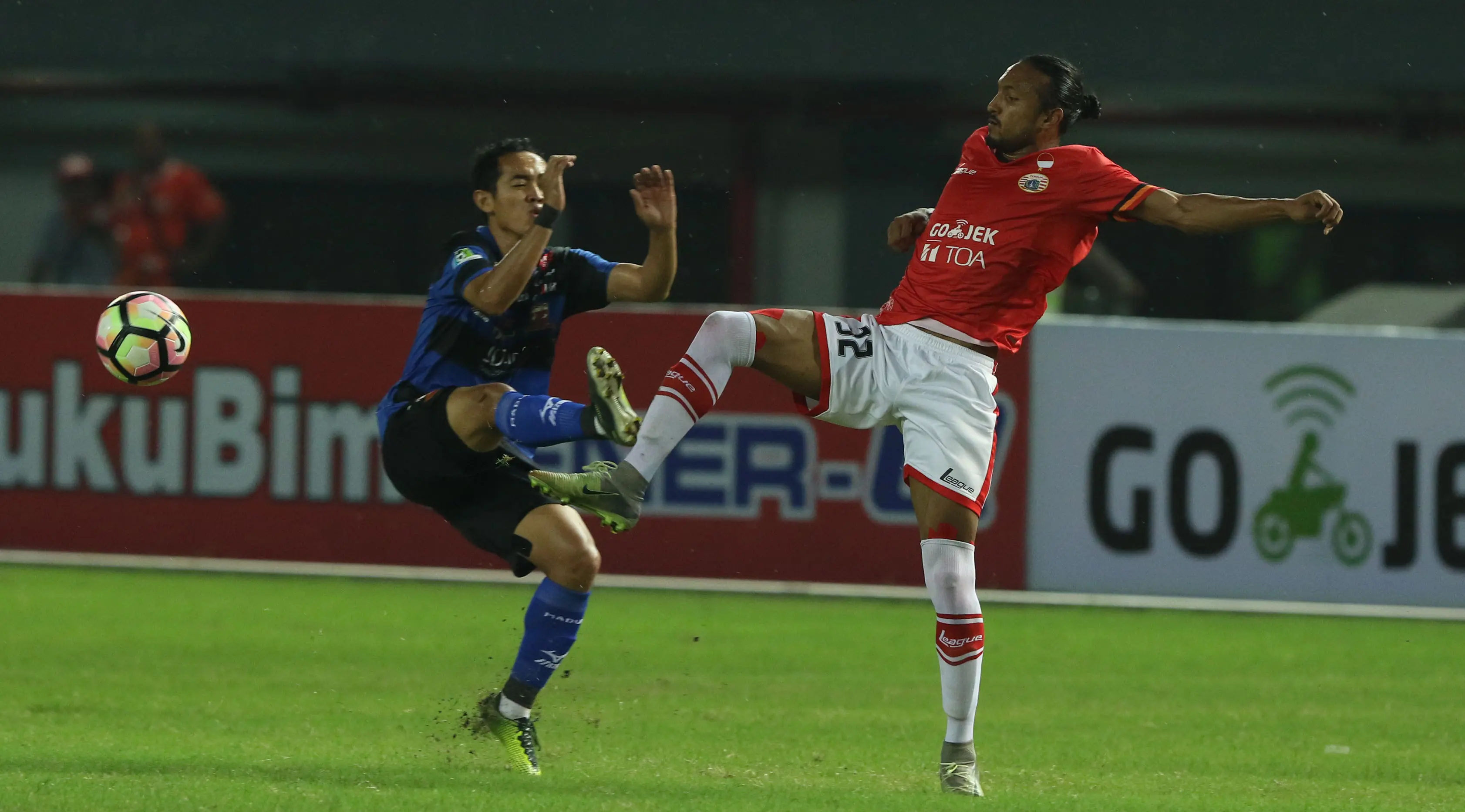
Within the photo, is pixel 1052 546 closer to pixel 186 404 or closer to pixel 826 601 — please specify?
pixel 826 601

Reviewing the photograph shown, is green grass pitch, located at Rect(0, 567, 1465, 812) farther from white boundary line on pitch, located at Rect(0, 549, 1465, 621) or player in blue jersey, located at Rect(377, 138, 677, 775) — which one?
player in blue jersey, located at Rect(377, 138, 677, 775)

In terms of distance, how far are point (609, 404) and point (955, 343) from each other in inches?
43.9

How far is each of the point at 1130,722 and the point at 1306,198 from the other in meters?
3.04

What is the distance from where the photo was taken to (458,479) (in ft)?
22.5

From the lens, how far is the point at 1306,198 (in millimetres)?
6020

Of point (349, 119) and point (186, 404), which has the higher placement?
point (349, 119)

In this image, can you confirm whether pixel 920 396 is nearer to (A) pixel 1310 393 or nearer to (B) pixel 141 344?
(B) pixel 141 344

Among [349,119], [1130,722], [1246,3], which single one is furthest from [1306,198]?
[349,119]

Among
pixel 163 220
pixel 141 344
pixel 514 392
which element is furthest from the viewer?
pixel 163 220

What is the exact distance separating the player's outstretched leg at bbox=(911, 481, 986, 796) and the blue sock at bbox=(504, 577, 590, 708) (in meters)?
1.18

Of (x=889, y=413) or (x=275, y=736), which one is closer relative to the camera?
(x=889, y=413)

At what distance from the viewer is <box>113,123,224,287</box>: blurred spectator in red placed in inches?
575

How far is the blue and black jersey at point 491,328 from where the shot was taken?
697cm

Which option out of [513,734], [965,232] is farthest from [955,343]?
[513,734]
